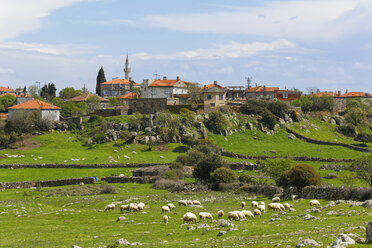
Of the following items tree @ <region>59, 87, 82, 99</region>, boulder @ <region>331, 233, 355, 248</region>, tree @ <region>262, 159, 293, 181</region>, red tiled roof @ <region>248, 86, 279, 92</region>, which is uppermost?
red tiled roof @ <region>248, 86, 279, 92</region>

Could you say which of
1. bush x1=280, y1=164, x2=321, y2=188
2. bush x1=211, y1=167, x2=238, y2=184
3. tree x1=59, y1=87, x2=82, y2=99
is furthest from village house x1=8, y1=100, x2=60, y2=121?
bush x1=280, y1=164, x2=321, y2=188

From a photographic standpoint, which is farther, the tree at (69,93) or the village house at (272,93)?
the tree at (69,93)

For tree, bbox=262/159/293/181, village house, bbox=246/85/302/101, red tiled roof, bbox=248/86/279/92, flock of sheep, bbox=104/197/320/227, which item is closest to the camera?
flock of sheep, bbox=104/197/320/227

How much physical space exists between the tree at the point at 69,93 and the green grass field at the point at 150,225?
13551 cm

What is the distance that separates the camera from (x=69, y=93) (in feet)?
632

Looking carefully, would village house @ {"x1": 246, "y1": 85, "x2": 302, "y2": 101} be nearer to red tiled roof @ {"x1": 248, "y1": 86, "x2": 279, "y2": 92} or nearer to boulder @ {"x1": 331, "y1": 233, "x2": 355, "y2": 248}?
red tiled roof @ {"x1": 248, "y1": 86, "x2": 279, "y2": 92}

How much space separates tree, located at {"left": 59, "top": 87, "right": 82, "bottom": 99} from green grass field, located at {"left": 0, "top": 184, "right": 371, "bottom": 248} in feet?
445

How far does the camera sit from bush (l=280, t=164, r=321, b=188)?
55.8m

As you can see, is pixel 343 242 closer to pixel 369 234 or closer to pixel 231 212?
pixel 369 234

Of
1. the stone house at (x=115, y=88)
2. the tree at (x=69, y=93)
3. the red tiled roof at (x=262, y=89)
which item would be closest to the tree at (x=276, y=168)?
the red tiled roof at (x=262, y=89)

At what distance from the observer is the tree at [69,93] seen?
627 ft

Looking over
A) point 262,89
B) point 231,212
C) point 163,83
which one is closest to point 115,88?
point 163,83

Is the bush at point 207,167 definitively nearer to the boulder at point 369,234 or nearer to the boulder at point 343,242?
the boulder at point 343,242

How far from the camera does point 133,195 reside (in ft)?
203
